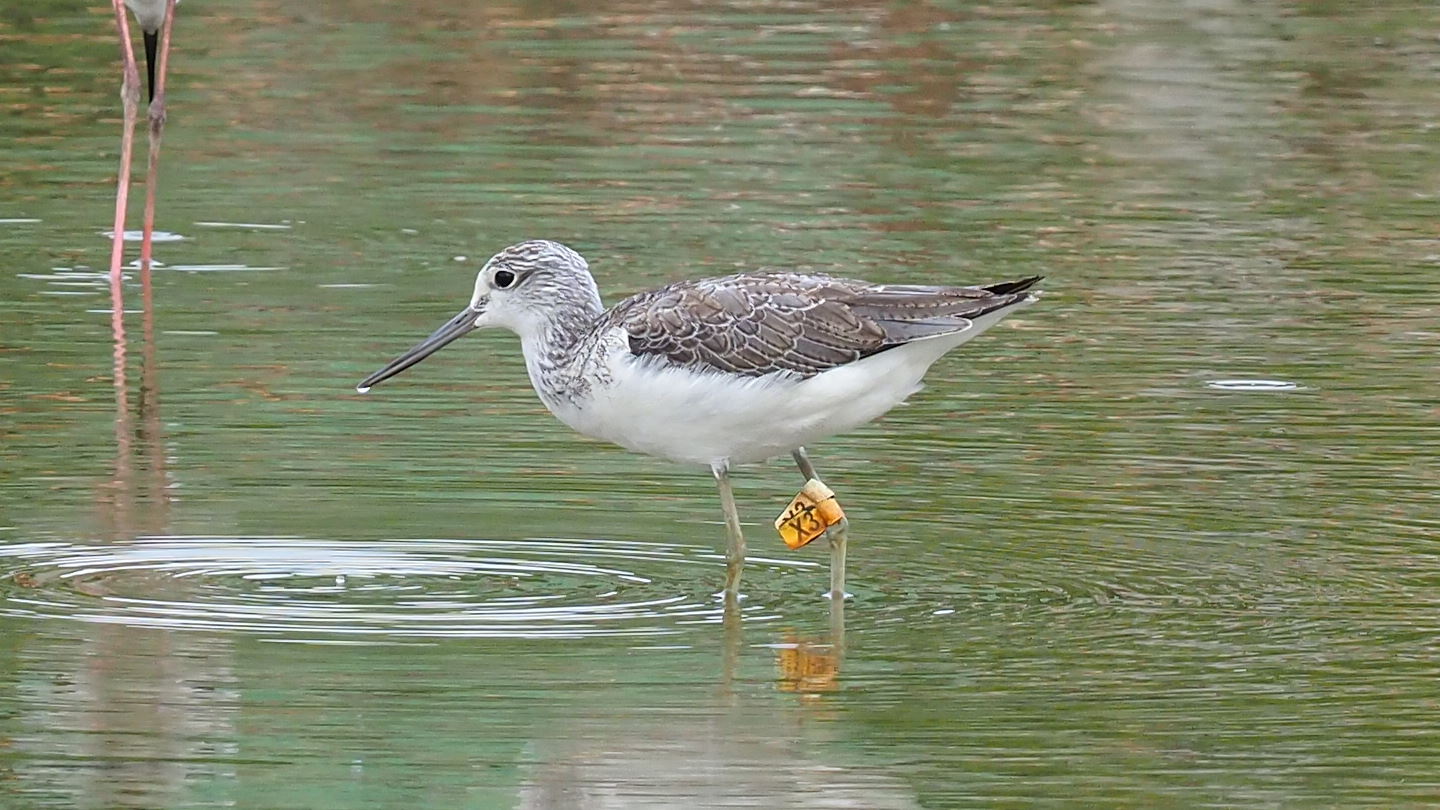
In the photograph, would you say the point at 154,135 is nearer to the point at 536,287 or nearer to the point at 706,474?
the point at 706,474

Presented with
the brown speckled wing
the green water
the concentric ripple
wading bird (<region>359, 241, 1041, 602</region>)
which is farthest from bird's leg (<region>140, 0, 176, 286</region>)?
the brown speckled wing

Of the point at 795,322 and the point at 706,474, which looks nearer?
the point at 795,322

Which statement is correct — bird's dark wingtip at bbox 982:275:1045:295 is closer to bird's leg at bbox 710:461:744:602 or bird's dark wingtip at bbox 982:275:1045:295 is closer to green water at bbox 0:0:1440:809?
green water at bbox 0:0:1440:809

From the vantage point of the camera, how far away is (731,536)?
988cm

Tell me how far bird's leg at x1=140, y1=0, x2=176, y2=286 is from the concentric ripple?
6.03 meters

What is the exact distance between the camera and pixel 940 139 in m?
20.0

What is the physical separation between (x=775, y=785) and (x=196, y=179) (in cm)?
1207

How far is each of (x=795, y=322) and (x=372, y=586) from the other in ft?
5.18

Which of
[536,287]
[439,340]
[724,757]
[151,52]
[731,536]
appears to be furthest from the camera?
[151,52]

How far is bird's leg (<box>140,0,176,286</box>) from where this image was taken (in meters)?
16.1

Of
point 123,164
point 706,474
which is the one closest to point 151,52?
point 123,164

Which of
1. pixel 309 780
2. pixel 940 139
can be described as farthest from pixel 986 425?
pixel 940 139

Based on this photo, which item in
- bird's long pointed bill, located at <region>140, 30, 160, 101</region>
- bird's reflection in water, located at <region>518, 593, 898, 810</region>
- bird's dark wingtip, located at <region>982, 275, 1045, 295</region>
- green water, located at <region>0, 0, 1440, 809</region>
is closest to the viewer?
bird's reflection in water, located at <region>518, 593, 898, 810</region>

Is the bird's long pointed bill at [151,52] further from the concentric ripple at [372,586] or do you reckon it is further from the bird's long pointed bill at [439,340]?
the concentric ripple at [372,586]
